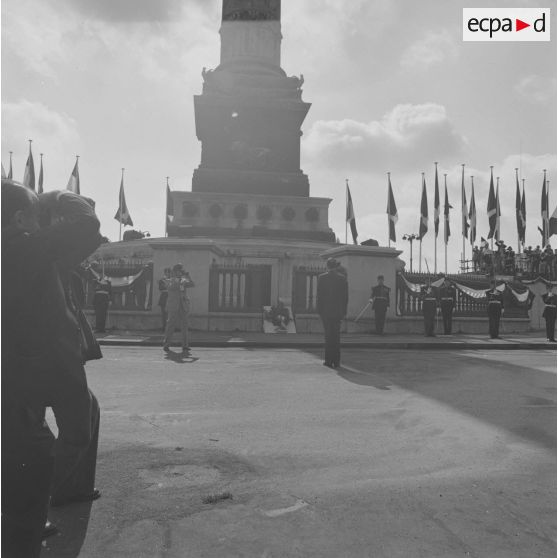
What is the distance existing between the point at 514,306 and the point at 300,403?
57.7ft

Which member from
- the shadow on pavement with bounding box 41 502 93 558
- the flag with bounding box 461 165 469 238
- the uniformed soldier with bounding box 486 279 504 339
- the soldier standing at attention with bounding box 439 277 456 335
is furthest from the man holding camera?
the flag with bounding box 461 165 469 238

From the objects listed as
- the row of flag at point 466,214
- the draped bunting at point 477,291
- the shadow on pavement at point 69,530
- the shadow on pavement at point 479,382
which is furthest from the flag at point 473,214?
the shadow on pavement at point 69,530

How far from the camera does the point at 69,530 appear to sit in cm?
286

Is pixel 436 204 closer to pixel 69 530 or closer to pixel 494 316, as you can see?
pixel 494 316

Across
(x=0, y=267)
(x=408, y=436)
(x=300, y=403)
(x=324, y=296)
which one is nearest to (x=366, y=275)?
(x=324, y=296)

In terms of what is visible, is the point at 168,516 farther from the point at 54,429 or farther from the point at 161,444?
the point at 54,429

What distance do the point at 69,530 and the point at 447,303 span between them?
16.9m

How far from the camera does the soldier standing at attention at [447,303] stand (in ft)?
60.8

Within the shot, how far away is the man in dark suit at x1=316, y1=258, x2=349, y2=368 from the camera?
9797 mm

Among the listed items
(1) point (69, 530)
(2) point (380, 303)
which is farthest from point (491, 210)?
(1) point (69, 530)

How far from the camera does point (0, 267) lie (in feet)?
7.33

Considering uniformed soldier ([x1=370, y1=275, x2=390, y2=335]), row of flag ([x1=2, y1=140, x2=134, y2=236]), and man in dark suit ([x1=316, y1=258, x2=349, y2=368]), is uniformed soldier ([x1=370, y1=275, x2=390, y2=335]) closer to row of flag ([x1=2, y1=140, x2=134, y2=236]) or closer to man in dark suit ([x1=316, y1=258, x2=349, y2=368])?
man in dark suit ([x1=316, y1=258, x2=349, y2=368])

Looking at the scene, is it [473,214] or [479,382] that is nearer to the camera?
[479,382]

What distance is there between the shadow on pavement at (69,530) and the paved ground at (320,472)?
0.04 ft
